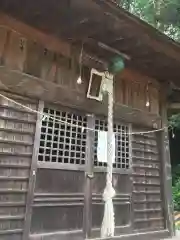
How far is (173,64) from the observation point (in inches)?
175

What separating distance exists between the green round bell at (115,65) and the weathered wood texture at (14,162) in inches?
64.6

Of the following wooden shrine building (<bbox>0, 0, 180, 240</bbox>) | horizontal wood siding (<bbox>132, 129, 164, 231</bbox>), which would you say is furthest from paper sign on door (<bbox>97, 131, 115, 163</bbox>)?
horizontal wood siding (<bbox>132, 129, 164, 231</bbox>)

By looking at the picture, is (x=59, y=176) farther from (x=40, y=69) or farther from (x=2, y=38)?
(x=2, y=38)

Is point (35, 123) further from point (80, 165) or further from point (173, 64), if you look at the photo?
point (173, 64)

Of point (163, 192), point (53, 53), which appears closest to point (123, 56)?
point (53, 53)

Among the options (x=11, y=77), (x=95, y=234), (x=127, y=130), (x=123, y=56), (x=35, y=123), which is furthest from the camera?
(x=127, y=130)

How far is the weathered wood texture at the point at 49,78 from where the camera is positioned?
331 centimetres

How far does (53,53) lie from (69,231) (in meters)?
2.46

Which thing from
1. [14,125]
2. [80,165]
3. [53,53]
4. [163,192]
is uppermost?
[53,53]

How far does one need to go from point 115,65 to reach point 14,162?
231 centimetres

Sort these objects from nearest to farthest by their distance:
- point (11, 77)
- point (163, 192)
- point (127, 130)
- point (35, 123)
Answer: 1. point (11, 77)
2. point (35, 123)
3. point (127, 130)
4. point (163, 192)

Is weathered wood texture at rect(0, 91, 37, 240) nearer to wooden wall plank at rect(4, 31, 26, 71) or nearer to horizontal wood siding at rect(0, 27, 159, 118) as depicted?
horizontal wood siding at rect(0, 27, 159, 118)

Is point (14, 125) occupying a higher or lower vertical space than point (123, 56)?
lower

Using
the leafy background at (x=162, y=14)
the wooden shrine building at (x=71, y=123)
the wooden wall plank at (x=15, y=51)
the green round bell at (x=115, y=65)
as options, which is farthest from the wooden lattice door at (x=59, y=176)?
the leafy background at (x=162, y=14)
